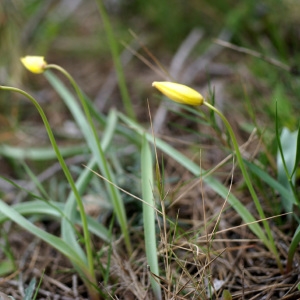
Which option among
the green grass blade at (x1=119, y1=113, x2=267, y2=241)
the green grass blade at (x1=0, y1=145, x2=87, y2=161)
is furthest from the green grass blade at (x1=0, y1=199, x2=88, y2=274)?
the green grass blade at (x1=0, y1=145, x2=87, y2=161)

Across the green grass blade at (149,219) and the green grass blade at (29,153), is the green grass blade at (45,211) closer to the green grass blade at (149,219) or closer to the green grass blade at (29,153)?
the green grass blade at (149,219)

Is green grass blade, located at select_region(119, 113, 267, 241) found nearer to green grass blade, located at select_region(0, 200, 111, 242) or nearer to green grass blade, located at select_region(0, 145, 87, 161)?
green grass blade, located at select_region(0, 200, 111, 242)

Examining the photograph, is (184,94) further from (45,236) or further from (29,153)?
(29,153)

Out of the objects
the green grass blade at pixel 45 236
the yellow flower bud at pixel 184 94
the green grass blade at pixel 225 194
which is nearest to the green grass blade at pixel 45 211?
the green grass blade at pixel 45 236

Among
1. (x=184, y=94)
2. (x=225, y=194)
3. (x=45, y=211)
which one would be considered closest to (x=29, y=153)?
(x=45, y=211)

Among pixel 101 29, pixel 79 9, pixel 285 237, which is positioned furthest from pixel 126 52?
pixel 285 237

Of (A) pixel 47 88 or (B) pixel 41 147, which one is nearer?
(B) pixel 41 147

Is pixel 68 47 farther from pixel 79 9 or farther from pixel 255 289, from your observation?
pixel 255 289

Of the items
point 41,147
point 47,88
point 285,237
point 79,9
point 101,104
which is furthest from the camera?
point 79,9
